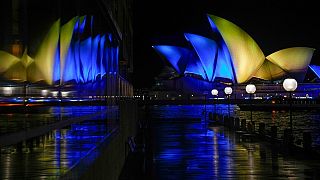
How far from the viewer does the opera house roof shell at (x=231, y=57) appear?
65.8 m

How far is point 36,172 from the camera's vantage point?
7.65ft

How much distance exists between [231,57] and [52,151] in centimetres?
6591

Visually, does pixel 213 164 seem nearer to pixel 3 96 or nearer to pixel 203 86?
pixel 3 96

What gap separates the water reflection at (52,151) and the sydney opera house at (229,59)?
60777mm

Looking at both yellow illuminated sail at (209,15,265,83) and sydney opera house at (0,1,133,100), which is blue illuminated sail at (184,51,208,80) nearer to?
yellow illuminated sail at (209,15,265,83)

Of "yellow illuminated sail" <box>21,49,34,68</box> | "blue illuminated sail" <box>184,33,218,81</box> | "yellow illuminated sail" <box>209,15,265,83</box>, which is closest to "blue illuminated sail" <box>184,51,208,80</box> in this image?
"blue illuminated sail" <box>184,33,218,81</box>

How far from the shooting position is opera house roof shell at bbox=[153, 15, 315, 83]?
65.8 m

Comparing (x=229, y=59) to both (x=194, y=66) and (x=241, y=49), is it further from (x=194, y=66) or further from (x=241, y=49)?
(x=194, y=66)

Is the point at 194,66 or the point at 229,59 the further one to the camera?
the point at 194,66

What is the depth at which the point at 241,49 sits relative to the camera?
67.1 meters

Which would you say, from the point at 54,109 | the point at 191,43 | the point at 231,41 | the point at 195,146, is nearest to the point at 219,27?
the point at 231,41

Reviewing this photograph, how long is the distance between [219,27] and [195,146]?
49361mm

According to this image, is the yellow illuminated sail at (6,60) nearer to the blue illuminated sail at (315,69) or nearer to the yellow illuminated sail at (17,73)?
the yellow illuminated sail at (17,73)

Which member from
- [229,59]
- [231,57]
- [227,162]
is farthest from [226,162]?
[229,59]
